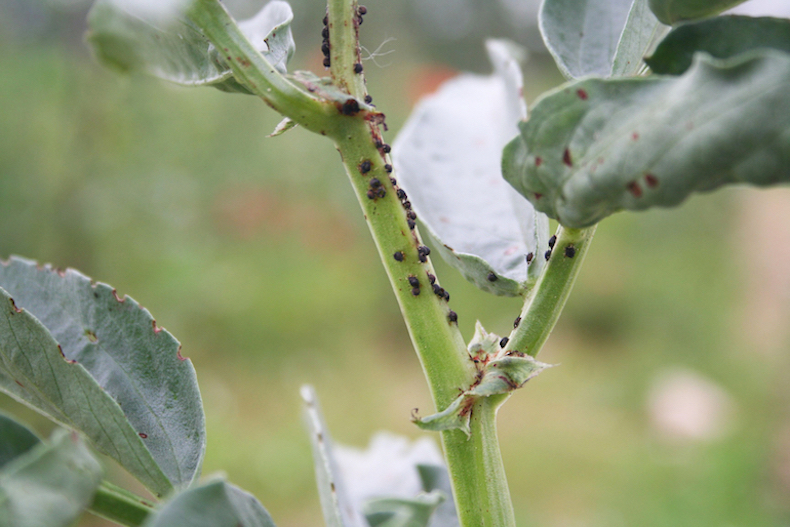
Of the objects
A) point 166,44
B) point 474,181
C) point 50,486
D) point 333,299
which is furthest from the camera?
point 333,299

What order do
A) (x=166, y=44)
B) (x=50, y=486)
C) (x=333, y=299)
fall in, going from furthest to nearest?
(x=333, y=299) → (x=166, y=44) → (x=50, y=486)

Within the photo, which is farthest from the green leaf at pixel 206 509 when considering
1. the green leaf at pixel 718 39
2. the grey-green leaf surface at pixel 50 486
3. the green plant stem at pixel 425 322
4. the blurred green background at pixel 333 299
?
the blurred green background at pixel 333 299

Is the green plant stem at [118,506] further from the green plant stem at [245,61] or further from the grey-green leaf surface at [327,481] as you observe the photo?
the green plant stem at [245,61]

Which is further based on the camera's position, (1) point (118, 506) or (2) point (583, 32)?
(2) point (583, 32)

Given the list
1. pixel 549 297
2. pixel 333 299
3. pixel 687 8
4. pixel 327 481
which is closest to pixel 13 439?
pixel 327 481

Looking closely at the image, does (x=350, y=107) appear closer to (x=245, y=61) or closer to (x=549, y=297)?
(x=245, y=61)

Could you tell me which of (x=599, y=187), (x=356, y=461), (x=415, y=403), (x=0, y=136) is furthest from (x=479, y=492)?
(x=415, y=403)

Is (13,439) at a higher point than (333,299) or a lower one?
lower

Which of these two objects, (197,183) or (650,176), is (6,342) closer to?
(650,176)
